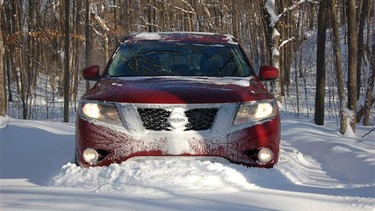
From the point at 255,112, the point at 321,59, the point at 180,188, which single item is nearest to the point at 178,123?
the point at 180,188

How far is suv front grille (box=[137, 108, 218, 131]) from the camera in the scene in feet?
13.2

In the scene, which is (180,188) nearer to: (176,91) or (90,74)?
(176,91)

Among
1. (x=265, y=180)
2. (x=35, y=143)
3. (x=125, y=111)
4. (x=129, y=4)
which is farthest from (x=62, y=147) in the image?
(x=129, y=4)

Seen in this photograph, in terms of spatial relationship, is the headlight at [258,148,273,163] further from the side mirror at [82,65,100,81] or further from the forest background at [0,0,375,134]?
the forest background at [0,0,375,134]

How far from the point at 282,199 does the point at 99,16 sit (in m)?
29.0

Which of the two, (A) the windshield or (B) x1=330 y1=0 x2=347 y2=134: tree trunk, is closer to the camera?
(A) the windshield

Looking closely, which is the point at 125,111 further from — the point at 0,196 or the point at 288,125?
the point at 288,125

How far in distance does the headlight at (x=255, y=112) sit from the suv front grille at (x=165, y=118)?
206 mm

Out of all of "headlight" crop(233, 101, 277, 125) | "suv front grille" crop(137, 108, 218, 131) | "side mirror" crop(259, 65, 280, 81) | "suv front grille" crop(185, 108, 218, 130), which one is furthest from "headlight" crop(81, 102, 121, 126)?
"side mirror" crop(259, 65, 280, 81)

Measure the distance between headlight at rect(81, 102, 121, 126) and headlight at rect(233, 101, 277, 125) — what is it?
3.02 ft

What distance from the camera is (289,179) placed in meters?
4.20

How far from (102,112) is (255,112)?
1.20m

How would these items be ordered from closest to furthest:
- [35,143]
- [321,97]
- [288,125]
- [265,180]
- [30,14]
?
[265,180] < [35,143] < [288,125] < [321,97] < [30,14]

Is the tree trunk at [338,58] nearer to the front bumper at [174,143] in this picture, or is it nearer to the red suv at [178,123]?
the red suv at [178,123]
